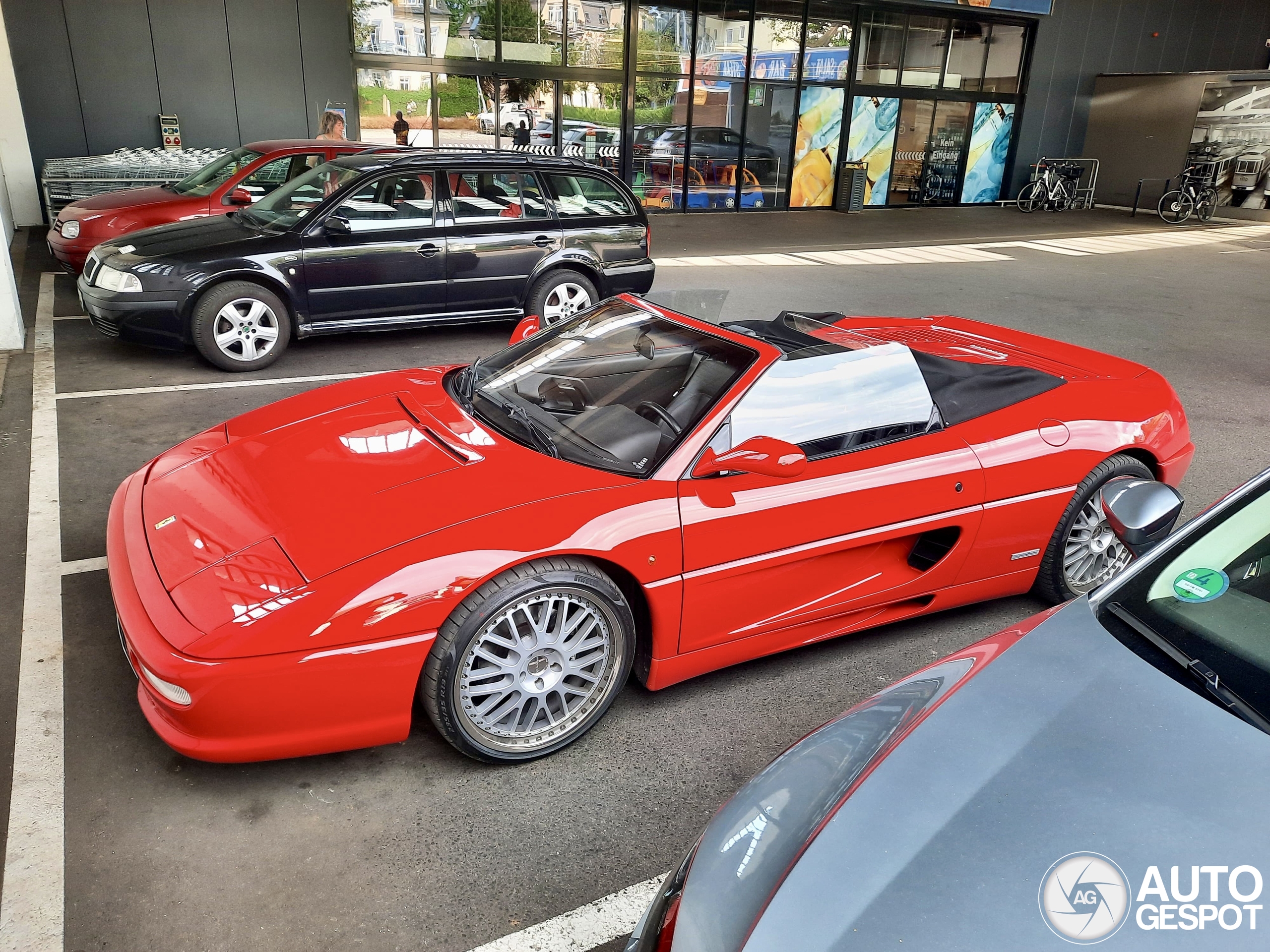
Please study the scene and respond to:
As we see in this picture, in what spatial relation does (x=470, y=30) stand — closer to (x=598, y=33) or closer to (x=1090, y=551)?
(x=598, y=33)

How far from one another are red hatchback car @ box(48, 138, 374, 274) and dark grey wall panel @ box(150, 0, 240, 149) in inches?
188

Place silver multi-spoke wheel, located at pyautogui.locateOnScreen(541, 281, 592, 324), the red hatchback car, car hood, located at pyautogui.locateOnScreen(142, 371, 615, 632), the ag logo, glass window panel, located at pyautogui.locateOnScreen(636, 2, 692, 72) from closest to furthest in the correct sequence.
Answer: the ag logo < car hood, located at pyautogui.locateOnScreen(142, 371, 615, 632) < silver multi-spoke wheel, located at pyautogui.locateOnScreen(541, 281, 592, 324) < the red hatchback car < glass window panel, located at pyautogui.locateOnScreen(636, 2, 692, 72)

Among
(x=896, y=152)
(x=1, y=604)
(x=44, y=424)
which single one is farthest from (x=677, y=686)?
(x=896, y=152)

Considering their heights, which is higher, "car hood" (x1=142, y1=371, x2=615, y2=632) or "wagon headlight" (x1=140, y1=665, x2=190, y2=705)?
"car hood" (x1=142, y1=371, x2=615, y2=632)

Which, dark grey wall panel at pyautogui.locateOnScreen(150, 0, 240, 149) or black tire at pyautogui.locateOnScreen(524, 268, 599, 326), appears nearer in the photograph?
black tire at pyautogui.locateOnScreen(524, 268, 599, 326)

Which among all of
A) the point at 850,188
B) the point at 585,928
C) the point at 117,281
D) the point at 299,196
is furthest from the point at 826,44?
the point at 585,928

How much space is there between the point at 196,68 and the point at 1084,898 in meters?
15.8

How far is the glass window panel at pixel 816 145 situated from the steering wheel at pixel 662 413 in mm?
17101

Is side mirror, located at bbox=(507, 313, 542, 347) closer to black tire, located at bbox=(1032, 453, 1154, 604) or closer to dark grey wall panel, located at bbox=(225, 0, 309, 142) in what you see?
black tire, located at bbox=(1032, 453, 1154, 604)

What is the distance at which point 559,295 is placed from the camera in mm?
8320

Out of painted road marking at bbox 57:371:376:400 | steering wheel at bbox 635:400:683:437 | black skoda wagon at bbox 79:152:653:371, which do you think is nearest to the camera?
steering wheel at bbox 635:400:683:437

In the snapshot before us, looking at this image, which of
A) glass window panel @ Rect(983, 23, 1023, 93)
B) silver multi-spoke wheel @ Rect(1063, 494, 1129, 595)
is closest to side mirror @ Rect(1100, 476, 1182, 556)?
silver multi-spoke wheel @ Rect(1063, 494, 1129, 595)

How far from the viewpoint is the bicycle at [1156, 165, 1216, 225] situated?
69.8 feet

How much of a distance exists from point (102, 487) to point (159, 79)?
1121 centimetres
